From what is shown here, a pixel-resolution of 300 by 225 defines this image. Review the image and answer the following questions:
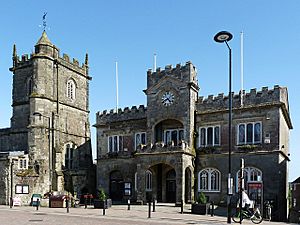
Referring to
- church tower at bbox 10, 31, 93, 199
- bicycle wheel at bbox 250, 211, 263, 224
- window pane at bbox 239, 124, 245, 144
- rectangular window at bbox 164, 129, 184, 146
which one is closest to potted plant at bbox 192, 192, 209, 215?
bicycle wheel at bbox 250, 211, 263, 224

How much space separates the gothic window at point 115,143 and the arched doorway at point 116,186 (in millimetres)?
2238

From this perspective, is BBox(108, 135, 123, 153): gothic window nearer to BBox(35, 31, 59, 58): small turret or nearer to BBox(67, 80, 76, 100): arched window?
BBox(67, 80, 76, 100): arched window

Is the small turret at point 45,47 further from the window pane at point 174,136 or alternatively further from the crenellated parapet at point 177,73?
the window pane at point 174,136

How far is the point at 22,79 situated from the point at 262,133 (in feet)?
85.6

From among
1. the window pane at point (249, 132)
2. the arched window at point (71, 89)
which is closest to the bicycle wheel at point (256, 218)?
the window pane at point (249, 132)

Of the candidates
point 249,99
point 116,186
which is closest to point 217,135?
point 249,99

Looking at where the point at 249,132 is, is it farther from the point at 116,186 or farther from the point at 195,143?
the point at 116,186

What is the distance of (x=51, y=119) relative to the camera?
3800 cm

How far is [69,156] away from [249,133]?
1995 centimetres

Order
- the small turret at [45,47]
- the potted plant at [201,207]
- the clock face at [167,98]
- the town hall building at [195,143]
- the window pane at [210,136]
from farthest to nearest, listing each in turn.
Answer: the small turret at [45,47]
the clock face at [167,98]
the window pane at [210,136]
the town hall building at [195,143]
the potted plant at [201,207]

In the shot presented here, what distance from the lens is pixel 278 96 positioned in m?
28.8

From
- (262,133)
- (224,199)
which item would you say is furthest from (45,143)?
(262,133)

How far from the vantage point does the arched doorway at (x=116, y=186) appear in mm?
36500

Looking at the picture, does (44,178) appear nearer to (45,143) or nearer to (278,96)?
(45,143)
